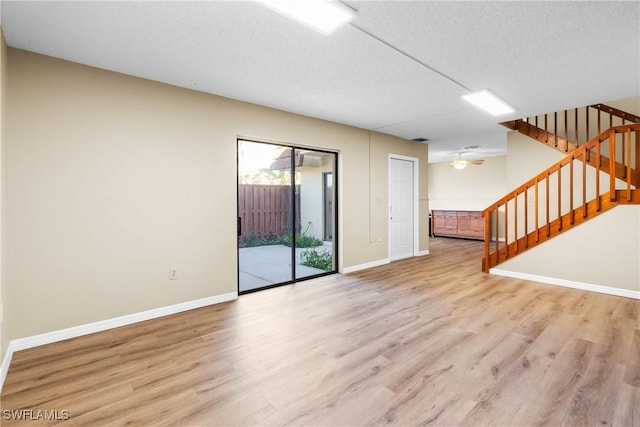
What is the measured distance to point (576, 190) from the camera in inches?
182

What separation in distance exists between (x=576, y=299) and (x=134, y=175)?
5.38 meters

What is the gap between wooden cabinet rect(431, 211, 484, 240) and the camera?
353 inches

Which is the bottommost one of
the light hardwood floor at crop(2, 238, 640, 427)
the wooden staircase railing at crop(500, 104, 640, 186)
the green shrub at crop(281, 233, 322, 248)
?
the light hardwood floor at crop(2, 238, 640, 427)

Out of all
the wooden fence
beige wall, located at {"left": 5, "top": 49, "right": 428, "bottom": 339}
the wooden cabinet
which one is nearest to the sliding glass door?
the wooden fence

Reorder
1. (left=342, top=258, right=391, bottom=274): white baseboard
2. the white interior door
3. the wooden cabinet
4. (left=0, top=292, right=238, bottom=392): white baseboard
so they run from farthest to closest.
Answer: the wooden cabinet
the white interior door
(left=342, top=258, right=391, bottom=274): white baseboard
(left=0, top=292, right=238, bottom=392): white baseboard

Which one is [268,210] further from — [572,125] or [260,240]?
[572,125]

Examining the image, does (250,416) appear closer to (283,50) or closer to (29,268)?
(29,268)

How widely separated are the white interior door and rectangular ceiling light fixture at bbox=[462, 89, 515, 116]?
6.97ft

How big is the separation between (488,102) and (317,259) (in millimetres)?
3642

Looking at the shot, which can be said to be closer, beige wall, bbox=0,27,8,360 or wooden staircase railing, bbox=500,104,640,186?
beige wall, bbox=0,27,8,360

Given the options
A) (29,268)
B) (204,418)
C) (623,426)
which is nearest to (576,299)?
(623,426)

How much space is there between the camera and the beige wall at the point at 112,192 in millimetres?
2605

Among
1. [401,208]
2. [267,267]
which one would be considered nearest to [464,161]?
[401,208]

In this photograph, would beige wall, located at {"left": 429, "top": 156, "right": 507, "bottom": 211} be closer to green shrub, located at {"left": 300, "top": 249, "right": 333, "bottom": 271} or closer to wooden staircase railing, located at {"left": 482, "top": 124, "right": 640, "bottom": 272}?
wooden staircase railing, located at {"left": 482, "top": 124, "right": 640, "bottom": 272}
